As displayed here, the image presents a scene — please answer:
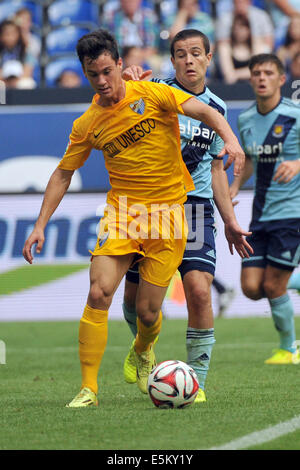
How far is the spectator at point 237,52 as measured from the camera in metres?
14.2

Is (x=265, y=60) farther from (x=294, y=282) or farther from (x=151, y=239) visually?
(x=151, y=239)

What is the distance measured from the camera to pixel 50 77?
50.2 ft

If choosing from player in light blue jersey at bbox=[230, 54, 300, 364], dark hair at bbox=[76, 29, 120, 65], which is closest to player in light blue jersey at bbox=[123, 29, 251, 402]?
dark hair at bbox=[76, 29, 120, 65]

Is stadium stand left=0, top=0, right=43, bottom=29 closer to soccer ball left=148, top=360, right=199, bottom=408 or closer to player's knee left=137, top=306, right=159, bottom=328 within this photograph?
player's knee left=137, top=306, right=159, bottom=328

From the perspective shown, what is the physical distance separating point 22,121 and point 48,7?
422 cm

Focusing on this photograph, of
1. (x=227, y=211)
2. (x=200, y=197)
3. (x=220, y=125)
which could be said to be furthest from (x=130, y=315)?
(x=220, y=125)

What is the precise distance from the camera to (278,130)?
8.59m

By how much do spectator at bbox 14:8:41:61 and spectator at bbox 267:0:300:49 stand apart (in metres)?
3.98

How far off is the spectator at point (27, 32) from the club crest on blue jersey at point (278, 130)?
736 centimetres

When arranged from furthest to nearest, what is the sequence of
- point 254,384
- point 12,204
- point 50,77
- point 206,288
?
point 50,77 < point 12,204 < point 254,384 < point 206,288

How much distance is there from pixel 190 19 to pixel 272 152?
6985 millimetres

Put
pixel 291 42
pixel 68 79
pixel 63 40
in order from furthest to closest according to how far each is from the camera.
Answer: pixel 63 40 → pixel 68 79 → pixel 291 42
